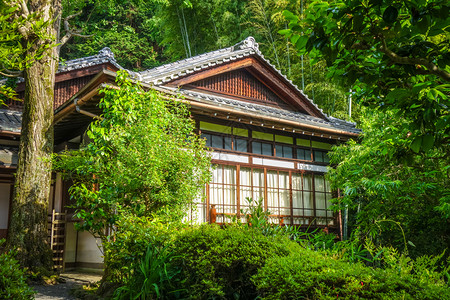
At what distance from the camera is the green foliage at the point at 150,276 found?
4.97 meters

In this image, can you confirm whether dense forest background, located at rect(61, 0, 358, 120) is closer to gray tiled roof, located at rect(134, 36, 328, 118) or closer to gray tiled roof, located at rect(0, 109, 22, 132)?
gray tiled roof, located at rect(134, 36, 328, 118)

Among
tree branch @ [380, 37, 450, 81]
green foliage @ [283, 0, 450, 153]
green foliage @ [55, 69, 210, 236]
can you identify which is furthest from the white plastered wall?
tree branch @ [380, 37, 450, 81]

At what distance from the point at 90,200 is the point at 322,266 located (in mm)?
3862

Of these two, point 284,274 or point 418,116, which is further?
point 284,274

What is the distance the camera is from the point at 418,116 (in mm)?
2857

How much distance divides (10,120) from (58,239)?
3.34 meters

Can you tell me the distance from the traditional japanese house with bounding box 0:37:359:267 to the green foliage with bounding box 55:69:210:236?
194 centimetres

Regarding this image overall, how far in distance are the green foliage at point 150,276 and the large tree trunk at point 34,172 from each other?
350cm

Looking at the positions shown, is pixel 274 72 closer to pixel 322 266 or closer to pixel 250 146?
pixel 250 146

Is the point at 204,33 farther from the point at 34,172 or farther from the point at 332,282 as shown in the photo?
the point at 332,282

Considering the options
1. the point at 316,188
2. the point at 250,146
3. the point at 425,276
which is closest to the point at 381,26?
the point at 425,276

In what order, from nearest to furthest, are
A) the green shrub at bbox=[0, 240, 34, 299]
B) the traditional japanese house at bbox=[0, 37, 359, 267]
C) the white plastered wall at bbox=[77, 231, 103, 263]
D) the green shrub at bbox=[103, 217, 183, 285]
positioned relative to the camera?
the green shrub at bbox=[0, 240, 34, 299]
the green shrub at bbox=[103, 217, 183, 285]
the traditional japanese house at bbox=[0, 37, 359, 267]
the white plastered wall at bbox=[77, 231, 103, 263]

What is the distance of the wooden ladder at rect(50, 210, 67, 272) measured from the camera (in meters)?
10.0

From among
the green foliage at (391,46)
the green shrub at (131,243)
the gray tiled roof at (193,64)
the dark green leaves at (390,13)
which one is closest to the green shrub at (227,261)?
the green shrub at (131,243)
